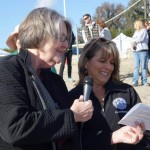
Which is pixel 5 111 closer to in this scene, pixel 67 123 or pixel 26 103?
pixel 26 103

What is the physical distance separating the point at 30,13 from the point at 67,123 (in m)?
0.66

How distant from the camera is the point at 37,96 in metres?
1.91

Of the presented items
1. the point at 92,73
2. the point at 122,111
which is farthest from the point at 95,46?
the point at 122,111

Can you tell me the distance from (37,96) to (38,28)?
370mm

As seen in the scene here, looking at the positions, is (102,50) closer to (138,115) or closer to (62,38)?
(138,115)

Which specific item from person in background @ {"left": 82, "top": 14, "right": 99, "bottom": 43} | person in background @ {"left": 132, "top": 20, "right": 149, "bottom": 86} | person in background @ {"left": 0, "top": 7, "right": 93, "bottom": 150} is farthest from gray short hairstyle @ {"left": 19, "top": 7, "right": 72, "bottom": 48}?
person in background @ {"left": 82, "top": 14, "right": 99, "bottom": 43}

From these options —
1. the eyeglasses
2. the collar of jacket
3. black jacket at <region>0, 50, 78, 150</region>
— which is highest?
the eyeglasses

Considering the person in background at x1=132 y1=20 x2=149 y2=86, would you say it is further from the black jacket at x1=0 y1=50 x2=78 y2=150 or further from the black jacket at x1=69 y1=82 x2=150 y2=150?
the black jacket at x1=0 y1=50 x2=78 y2=150

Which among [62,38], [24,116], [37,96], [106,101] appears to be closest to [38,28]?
[62,38]

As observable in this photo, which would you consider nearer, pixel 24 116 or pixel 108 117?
pixel 24 116

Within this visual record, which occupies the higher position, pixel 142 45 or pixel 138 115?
pixel 138 115

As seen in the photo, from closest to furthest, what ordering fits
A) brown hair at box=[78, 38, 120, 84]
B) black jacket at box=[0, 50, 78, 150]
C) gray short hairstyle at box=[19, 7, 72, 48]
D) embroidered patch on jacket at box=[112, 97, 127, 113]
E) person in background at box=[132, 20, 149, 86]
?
black jacket at box=[0, 50, 78, 150], gray short hairstyle at box=[19, 7, 72, 48], embroidered patch on jacket at box=[112, 97, 127, 113], brown hair at box=[78, 38, 120, 84], person in background at box=[132, 20, 149, 86]

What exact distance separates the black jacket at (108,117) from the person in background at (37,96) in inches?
18.8

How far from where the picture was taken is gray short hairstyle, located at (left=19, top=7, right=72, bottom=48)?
1999mm
